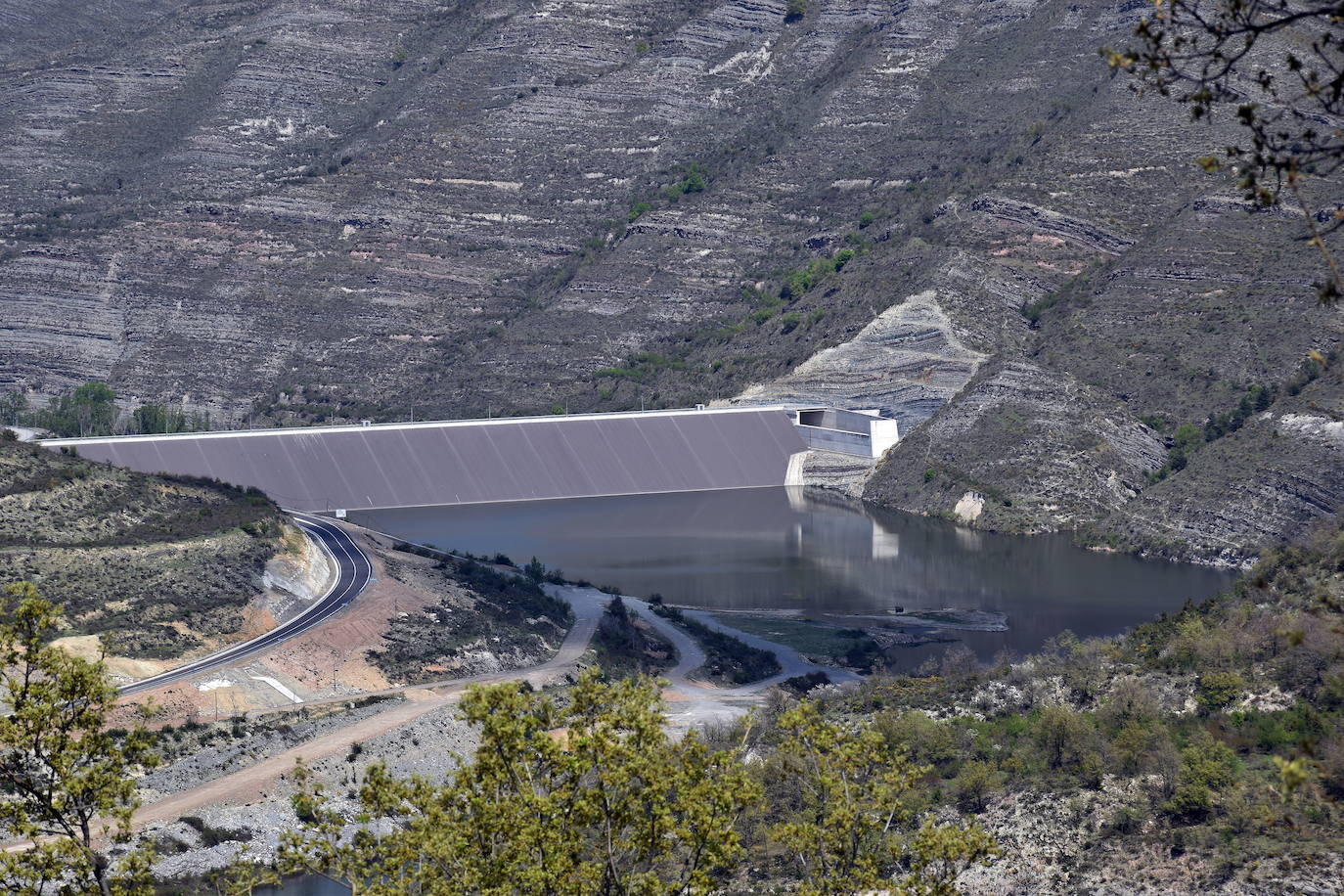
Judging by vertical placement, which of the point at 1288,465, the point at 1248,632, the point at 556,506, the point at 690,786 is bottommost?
the point at 556,506

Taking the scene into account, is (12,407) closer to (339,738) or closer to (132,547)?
(132,547)

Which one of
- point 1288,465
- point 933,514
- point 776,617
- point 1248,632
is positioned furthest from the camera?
point 933,514

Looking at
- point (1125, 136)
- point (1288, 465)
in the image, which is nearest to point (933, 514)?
point (1288, 465)

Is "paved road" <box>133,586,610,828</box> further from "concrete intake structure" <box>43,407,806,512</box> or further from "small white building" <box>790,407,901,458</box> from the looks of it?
"small white building" <box>790,407,901,458</box>

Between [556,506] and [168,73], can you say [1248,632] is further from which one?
[168,73]

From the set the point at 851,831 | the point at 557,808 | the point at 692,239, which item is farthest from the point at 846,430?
the point at 557,808

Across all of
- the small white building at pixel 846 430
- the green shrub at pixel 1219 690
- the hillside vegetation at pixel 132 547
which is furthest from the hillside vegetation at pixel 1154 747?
the small white building at pixel 846 430

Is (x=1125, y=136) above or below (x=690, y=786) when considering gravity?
below

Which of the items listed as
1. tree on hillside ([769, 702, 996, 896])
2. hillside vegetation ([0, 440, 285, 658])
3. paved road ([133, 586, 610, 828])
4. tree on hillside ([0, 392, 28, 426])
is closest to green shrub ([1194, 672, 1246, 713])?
paved road ([133, 586, 610, 828])
